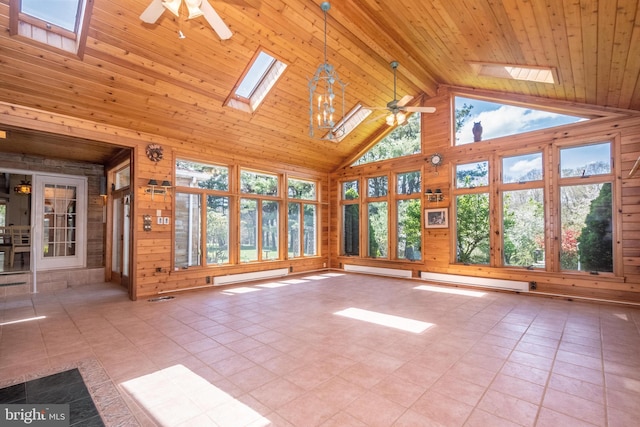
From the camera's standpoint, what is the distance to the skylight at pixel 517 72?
499cm

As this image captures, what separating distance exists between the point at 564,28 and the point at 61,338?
23.8 feet

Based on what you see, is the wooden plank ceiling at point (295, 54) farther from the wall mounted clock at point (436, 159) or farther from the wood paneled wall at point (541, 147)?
the wall mounted clock at point (436, 159)

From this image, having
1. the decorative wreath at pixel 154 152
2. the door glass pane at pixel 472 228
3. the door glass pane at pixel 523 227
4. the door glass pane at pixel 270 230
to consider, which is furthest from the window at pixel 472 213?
the decorative wreath at pixel 154 152

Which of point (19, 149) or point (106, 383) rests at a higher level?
point (19, 149)

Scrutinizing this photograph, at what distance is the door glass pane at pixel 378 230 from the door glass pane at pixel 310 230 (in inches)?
69.3

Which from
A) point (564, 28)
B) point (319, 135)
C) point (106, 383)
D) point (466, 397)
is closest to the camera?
point (466, 397)

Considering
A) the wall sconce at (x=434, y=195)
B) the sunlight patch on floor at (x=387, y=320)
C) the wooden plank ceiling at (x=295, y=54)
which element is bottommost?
the sunlight patch on floor at (x=387, y=320)

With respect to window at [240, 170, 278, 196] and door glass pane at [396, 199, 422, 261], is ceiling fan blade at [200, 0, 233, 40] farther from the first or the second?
door glass pane at [396, 199, 422, 261]

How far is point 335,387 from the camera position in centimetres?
256

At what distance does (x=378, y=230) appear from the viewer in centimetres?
873

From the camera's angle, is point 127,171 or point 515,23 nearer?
point 515,23

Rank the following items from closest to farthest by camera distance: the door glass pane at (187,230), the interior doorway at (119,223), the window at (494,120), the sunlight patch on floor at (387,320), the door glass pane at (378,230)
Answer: the sunlight patch on floor at (387,320) → the window at (494,120) → the door glass pane at (187,230) → the interior doorway at (119,223) → the door glass pane at (378,230)

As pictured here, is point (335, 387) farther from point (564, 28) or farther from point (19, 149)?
point (19, 149)

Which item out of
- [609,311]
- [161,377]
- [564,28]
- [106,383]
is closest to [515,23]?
[564,28]
